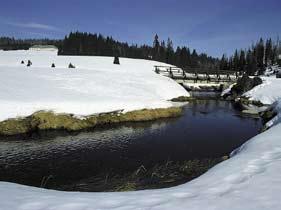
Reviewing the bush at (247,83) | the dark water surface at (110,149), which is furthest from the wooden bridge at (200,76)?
Answer: the dark water surface at (110,149)

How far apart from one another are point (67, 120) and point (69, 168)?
476 inches

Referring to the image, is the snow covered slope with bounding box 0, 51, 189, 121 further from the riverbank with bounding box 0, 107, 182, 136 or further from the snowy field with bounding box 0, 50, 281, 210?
the snowy field with bounding box 0, 50, 281, 210

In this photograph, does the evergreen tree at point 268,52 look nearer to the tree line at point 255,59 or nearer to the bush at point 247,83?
the tree line at point 255,59

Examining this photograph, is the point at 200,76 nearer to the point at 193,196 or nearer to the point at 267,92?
the point at 267,92

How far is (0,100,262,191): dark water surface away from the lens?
17234mm

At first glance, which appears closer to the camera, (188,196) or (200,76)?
(188,196)

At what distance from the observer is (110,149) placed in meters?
22.4

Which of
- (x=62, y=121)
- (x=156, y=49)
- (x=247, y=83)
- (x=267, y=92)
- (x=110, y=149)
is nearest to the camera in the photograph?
(x=110, y=149)

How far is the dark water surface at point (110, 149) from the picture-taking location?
56.5ft

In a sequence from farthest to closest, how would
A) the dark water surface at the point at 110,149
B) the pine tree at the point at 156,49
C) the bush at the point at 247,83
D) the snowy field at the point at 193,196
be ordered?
the pine tree at the point at 156,49 → the bush at the point at 247,83 → the dark water surface at the point at 110,149 → the snowy field at the point at 193,196

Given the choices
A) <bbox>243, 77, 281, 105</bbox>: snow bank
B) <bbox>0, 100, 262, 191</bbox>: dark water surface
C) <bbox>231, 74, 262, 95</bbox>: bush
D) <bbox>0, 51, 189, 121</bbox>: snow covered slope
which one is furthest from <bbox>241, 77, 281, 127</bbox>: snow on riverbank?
<bbox>0, 100, 262, 191</bbox>: dark water surface

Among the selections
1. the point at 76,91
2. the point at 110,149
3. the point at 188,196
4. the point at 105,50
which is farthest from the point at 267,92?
the point at 105,50

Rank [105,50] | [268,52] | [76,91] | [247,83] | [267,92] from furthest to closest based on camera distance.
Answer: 1. [268,52]
2. [105,50]
3. [247,83]
4. [267,92]
5. [76,91]

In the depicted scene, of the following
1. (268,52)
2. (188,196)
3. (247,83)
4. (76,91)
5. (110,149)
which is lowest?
(110,149)
